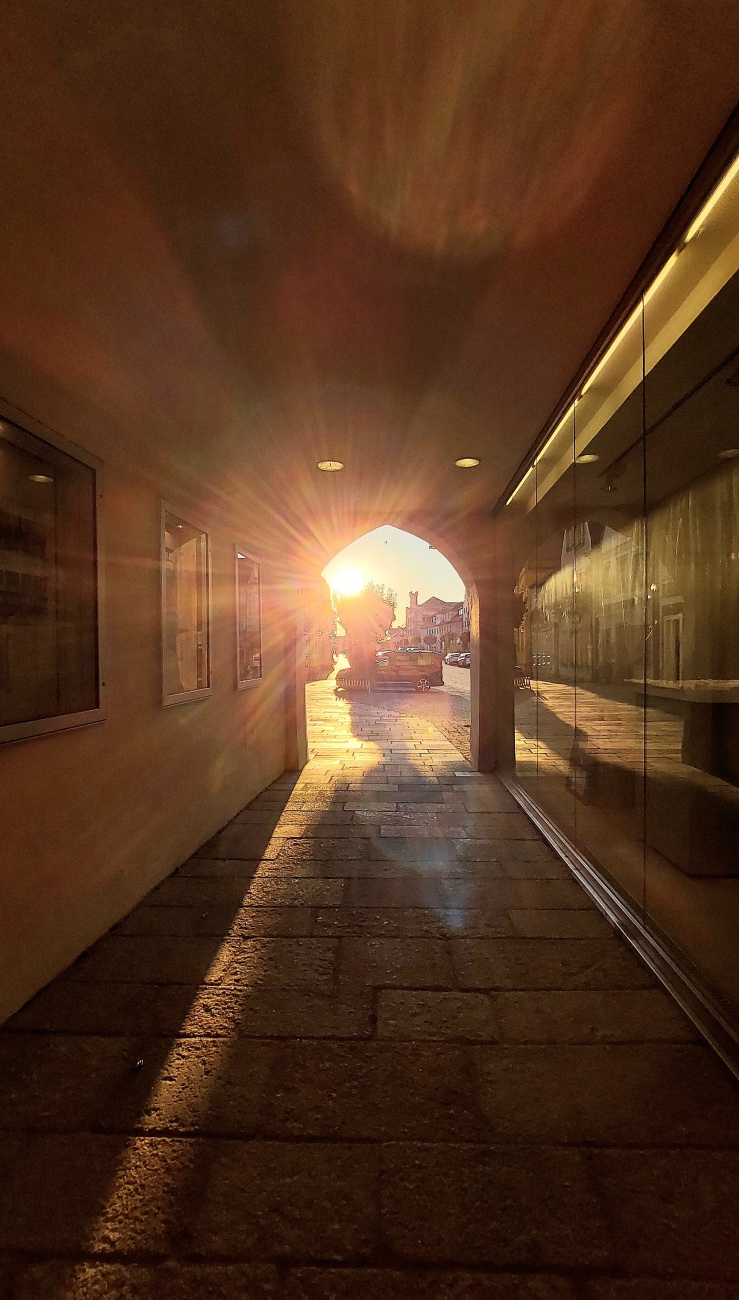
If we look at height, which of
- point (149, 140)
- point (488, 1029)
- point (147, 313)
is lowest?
point (488, 1029)

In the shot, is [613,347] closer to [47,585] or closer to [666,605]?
[666,605]

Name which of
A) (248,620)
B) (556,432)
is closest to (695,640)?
(556,432)

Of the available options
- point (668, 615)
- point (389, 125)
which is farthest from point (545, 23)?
point (668, 615)

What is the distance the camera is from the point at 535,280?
238cm

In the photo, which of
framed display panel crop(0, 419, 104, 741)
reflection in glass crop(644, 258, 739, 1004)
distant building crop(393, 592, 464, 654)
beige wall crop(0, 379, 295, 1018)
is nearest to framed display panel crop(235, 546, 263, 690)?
beige wall crop(0, 379, 295, 1018)

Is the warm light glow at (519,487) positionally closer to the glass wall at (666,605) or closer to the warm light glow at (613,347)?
the glass wall at (666,605)

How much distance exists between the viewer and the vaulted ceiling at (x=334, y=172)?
4.74 feet

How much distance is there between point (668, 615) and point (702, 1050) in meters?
1.84

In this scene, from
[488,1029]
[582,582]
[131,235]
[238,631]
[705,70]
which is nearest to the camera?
[705,70]

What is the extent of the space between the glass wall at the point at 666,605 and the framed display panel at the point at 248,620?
298 cm

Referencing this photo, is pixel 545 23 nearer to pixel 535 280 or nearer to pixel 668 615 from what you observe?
pixel 535 280

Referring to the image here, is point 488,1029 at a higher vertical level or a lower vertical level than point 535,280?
lower

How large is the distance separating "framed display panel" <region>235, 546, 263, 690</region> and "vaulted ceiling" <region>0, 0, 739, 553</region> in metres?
2.49

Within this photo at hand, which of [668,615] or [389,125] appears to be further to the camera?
[668,615]
